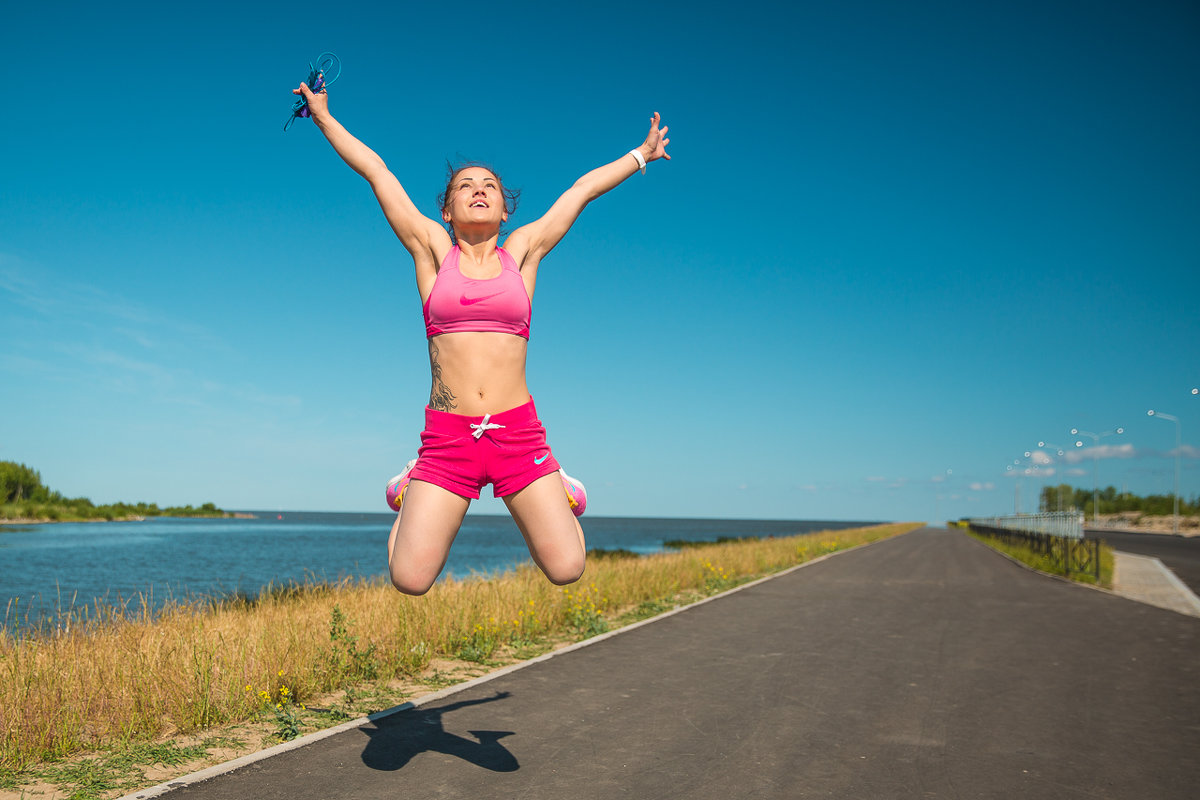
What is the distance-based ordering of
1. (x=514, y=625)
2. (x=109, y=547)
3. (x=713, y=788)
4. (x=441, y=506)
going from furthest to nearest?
(x=109, y=547) < (x=514, y=625) < (x=713, y=788) < (x=441, y=506)

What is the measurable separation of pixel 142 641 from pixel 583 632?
548cm

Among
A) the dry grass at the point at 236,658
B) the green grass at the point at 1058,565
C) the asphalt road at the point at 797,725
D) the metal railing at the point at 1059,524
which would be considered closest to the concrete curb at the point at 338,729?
the asphalt road at the point at 797,725

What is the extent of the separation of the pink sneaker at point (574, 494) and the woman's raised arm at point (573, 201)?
3.55 feet

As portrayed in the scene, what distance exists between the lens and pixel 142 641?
25.3ft

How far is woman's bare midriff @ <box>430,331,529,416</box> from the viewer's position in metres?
3.69

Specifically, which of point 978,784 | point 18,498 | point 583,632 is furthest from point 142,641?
point 18,498

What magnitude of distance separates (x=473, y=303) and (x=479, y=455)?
2.35 feet

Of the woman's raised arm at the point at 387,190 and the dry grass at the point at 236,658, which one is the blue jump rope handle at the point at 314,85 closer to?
the woman's raised arm at the point at 387,190

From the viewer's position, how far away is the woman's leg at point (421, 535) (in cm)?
354

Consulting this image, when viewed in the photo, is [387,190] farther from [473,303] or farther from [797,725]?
[797,725]

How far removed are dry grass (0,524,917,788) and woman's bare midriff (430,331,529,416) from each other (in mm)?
3717

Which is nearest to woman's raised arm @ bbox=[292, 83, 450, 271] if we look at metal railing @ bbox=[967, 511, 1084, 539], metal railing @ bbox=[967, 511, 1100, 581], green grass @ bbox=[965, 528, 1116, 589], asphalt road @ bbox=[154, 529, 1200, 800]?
asphalt road @ bbox=[154, 529, 1200, 800]

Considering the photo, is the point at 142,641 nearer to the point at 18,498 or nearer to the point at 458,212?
the point at 458,212

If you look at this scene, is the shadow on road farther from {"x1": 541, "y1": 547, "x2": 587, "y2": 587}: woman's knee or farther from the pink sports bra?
the pink sports bra
